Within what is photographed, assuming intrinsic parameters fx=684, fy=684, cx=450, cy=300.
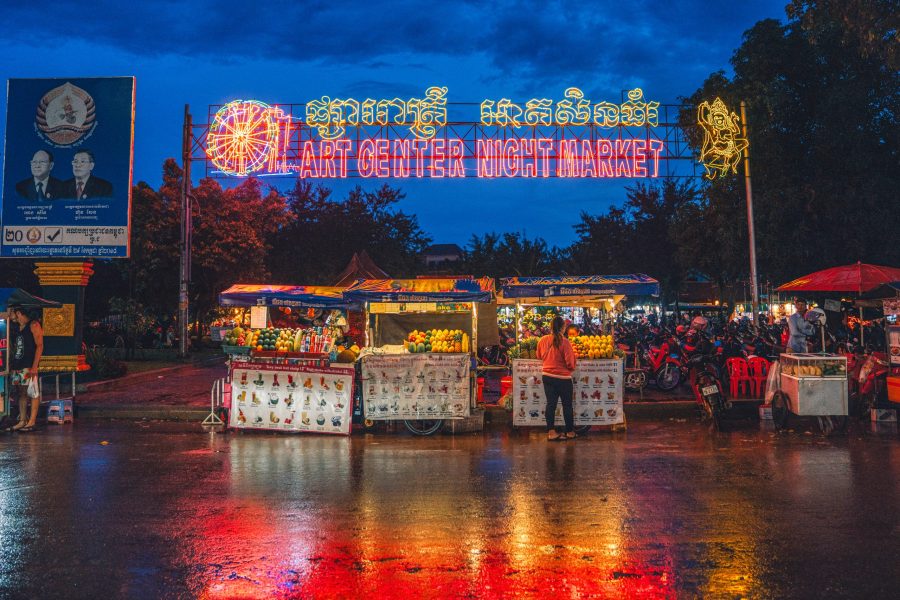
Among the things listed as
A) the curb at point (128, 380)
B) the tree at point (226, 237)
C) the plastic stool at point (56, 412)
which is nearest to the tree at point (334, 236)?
the tree at point (226, 237)

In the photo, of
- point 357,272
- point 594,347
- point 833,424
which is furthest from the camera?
point 357,272

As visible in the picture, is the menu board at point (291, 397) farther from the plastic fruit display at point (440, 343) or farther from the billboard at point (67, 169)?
the billboard at point (67, 169)

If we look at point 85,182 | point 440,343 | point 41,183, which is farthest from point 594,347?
point 41,183

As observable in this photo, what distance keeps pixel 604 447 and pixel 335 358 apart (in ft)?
15.0

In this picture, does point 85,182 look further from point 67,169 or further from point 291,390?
point 291,390

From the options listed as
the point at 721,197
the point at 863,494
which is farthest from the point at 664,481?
the point at 721,197

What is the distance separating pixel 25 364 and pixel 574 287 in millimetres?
9599

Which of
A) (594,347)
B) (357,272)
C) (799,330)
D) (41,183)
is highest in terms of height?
(41,183)

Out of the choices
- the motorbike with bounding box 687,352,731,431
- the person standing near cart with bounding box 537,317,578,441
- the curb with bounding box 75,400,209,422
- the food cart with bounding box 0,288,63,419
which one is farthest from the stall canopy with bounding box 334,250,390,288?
the person standing near cart with bounding box 537,317,578,441

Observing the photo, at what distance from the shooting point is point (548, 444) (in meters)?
10.2

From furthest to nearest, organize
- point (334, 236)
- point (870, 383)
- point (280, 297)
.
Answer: point (334, 236) → point (280, 297) → point (870, 383)

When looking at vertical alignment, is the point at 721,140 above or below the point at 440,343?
above

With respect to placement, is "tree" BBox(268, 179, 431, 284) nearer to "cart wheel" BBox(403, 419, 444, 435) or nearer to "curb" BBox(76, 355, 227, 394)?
"curb" BBox(76, 355, 227, 394)

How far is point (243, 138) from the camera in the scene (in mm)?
20672
